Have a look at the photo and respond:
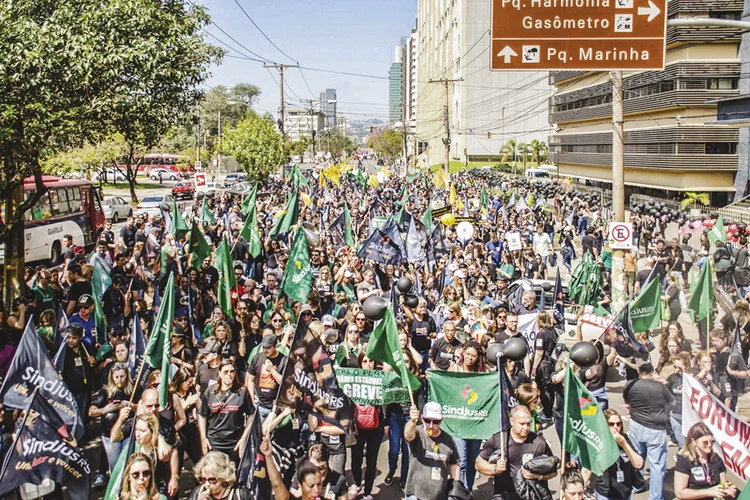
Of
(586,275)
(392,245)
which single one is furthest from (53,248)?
(586,275)

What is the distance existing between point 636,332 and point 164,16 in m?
8.00

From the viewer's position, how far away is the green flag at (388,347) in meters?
7.13

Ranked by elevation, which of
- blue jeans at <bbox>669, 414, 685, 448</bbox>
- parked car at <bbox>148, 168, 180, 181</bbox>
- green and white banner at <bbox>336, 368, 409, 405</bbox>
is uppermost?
parked car at <bbox>148, 168, 180, 181</bbox>

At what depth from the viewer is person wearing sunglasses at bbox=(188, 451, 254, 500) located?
5148 millimetres

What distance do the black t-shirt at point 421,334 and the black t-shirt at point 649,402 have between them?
279 cm

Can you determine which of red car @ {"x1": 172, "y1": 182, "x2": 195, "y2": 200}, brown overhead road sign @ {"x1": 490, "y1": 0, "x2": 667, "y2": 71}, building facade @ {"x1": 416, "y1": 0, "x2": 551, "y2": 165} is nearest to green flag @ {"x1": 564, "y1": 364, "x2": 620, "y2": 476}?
brown overhead road sign @ {"x1": 490, "y1": 0, "x2": 667, "y2": 71}

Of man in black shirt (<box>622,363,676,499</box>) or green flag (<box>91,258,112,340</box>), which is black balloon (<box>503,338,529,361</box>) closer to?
man in black shirt (<box>622,363,676,499</box>)

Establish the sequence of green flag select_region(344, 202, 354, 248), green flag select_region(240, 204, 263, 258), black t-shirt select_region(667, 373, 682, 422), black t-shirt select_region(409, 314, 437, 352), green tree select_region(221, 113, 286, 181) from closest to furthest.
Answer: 1. black t-shirt select_region(667, 373, 682, 422)
2. black t-shirt select_region(409, 314, 437, 352)
3. green flag select_region(240, 204, 263, 258)
4. green flag select_region(344, 202, 354, 248)
5. green tree select_region(221, 113, 286, 181)

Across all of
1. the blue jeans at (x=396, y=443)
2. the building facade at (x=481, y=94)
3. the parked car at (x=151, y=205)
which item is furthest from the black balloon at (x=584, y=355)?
the building facade at (x=481, y=94)

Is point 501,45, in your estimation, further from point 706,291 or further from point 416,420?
point 706,291

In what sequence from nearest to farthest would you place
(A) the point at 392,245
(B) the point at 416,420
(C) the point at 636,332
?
1. (B) the point at 416,420
2. (C) the point at 636,332
3. (A) the point at 392,245

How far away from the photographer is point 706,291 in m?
11.0

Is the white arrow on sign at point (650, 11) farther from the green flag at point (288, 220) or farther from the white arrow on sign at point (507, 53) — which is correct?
the green flag at point (288, 220)

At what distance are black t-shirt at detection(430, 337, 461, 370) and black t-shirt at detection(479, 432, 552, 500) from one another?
7.40ft
